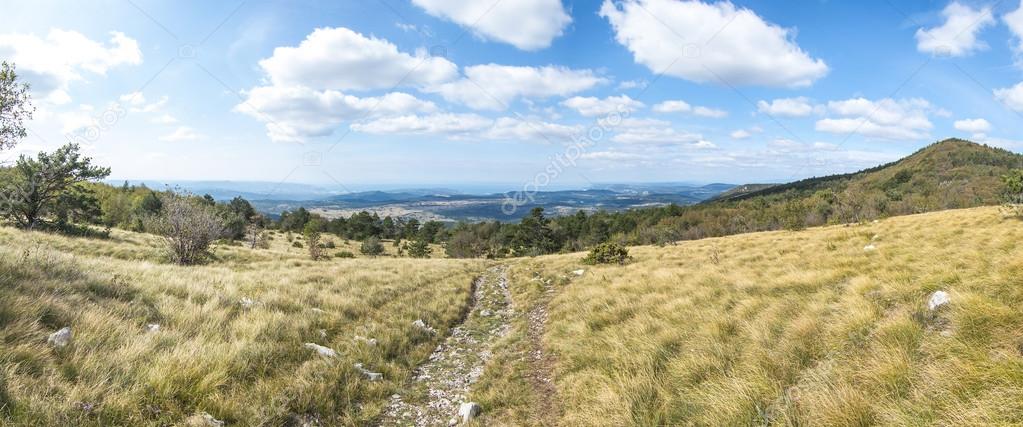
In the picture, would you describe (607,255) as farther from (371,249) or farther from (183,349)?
(371,249)

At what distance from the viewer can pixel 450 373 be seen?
794cm

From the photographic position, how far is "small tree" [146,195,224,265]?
851 inches

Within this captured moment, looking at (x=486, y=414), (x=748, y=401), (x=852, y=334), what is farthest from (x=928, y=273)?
(x=486, y=414)

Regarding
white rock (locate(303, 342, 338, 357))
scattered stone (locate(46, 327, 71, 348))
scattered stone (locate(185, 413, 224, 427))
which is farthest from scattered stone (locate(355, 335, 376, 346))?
scattered stone (locate(46, 327, 71, 348))

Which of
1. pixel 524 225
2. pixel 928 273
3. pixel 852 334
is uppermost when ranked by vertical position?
pixel 928 273

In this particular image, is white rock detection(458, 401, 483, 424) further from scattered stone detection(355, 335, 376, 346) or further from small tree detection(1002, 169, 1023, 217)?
small tree detection(1002, 169, 1023, 217)

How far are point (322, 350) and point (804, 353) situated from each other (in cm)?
832

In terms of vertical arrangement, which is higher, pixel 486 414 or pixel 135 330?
pixel 135 330

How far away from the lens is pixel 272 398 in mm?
5695

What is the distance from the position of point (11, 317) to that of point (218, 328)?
2.61m

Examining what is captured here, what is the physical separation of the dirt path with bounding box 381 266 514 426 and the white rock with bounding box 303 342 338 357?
1677 mm

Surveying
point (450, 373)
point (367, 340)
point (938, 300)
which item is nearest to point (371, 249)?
point (367, 340)

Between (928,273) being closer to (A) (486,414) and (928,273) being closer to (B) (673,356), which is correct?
(B) (673,356)

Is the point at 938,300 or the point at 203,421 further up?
the point at 938,300
